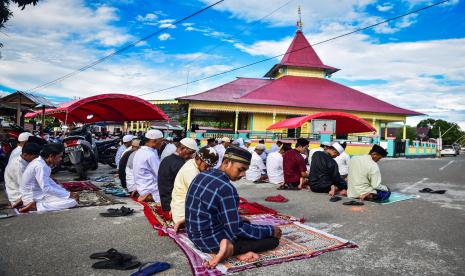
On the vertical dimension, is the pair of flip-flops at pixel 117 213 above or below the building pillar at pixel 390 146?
below

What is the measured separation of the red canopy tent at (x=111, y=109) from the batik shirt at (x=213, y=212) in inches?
332

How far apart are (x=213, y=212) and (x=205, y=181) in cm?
31

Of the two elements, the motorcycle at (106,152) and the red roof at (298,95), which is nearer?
the motorcycle at (106,152)

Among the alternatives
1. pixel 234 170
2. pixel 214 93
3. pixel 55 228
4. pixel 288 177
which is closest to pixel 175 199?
pixel 234 170

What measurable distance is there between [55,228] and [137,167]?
80.7 inches

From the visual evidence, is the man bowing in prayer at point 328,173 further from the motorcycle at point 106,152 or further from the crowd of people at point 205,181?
the motorcycle at point 106,152

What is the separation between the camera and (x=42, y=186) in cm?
504

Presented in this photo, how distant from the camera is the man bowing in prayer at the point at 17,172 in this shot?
5.31 m

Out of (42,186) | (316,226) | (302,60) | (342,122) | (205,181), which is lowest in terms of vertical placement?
(316,226)

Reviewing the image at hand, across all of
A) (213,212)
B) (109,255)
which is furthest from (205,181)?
(109,255)

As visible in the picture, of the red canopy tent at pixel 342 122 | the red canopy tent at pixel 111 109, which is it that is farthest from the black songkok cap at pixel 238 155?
the red canopy tent at pixel 342 122

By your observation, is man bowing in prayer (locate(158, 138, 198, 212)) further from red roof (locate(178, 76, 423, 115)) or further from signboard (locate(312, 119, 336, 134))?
red roof (locate(178, 76, 423, 115))

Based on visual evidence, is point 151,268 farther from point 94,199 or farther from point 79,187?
point 79,187

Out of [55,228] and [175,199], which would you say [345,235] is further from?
[55,228]
